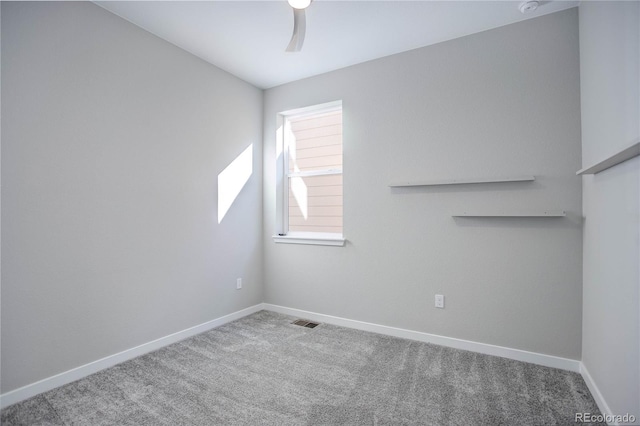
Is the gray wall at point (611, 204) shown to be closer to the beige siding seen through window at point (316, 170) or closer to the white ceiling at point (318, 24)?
the white ceiling at point (318, 24)

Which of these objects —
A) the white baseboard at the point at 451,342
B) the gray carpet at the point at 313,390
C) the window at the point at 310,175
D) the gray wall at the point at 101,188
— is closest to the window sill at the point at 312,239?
the window at the point at 310,175

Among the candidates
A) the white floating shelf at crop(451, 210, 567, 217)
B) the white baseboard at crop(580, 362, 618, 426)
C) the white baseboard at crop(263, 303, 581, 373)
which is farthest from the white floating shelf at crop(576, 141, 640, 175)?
the white baseboard at crop(263, 303, 581, 373)

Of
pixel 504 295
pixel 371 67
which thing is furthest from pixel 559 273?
pixel 371 67

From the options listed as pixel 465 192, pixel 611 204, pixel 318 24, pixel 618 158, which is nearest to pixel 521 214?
pixel 465 192

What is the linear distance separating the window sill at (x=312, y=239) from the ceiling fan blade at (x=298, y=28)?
1870 millimetres

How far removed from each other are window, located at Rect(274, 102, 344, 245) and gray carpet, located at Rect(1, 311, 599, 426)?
127cm

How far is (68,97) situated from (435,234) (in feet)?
9.80

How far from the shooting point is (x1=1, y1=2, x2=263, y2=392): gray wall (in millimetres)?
1929

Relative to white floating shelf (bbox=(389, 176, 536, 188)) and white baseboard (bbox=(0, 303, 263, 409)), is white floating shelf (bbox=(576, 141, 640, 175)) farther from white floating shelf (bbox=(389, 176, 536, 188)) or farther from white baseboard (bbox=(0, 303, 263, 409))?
white baseboard (bbox=(0, 303, 263, 409))

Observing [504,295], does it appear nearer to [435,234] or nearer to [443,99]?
[435,234]

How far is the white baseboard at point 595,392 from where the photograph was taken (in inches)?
67.7

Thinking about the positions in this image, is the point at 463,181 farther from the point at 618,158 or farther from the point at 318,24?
the point at 318,24

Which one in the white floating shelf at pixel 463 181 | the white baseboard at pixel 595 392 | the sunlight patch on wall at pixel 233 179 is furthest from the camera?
the sunlight patch on wall at pixel 233 179

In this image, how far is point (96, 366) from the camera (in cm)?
227
